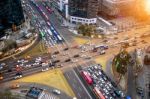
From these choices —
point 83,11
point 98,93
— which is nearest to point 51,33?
point 83,11

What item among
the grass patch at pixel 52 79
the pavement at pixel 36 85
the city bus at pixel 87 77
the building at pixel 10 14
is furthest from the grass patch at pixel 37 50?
the city bus at pixel 87 77

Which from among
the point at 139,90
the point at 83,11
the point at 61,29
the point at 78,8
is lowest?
the point at 139,90

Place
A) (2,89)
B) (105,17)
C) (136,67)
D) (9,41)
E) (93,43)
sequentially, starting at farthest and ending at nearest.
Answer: (105,17)
(93,43)
(9,41)
(136,67)
(2,89)

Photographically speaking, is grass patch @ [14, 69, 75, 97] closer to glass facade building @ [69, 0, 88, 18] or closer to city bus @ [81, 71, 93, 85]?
city bus @ [81, 71, 93, 85]

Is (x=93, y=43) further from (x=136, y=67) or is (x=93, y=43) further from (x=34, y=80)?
(x=34, y=80)

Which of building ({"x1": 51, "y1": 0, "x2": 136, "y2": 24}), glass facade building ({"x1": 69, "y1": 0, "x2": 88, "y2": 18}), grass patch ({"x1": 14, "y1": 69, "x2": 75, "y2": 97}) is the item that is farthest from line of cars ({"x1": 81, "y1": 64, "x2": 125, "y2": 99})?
glass facade building ({"x1": 69, "y1": 0, "x2": 88, "y2": 18})

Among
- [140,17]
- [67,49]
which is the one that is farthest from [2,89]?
[140,17]

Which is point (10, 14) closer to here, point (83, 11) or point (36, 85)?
point (83, 11)
